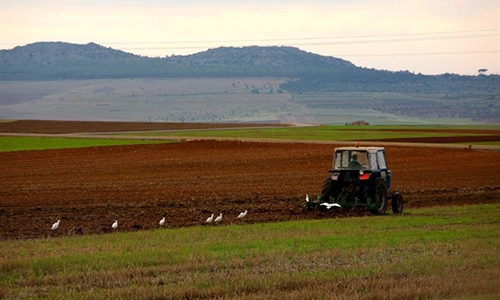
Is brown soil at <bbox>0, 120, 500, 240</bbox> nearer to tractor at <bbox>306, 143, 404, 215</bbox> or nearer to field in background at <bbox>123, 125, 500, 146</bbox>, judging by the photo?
tractor at <bbox>306, 143, 404, 215</bbox>

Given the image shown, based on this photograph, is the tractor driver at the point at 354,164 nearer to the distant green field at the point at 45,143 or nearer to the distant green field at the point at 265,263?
the distant green field at the point at 265,263

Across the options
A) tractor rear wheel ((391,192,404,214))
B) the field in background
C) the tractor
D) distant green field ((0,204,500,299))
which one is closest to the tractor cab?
the tractor

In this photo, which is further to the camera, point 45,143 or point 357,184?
point 45,143

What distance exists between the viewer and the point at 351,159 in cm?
2662

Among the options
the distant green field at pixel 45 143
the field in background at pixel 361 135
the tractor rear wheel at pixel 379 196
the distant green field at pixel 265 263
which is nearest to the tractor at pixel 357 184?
the tractor rear wheel at pixel 379 196

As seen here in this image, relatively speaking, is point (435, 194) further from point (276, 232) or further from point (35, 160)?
point (35, 160)

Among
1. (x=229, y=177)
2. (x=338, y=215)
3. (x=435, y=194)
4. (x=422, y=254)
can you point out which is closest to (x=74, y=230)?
(x=338, y=215)

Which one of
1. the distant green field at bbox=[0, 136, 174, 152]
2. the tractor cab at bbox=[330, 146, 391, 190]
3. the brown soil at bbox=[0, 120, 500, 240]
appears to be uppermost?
the tractor cab at bbox=[330, 146, 391, 190]

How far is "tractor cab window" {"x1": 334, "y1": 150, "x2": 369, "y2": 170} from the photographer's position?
86.2 feet

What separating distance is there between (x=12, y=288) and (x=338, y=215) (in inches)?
510

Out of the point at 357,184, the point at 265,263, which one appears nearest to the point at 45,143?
the point at 357,184

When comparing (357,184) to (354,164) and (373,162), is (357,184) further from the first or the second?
(373,162)

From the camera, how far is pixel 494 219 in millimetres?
24141

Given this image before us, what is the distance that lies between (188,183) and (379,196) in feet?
49.0
